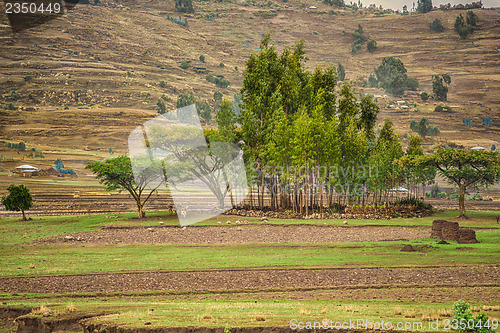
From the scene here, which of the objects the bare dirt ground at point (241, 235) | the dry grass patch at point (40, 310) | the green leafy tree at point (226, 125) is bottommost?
the bare dirt ground at point (241, 235)

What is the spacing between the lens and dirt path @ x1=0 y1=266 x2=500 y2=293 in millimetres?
23141

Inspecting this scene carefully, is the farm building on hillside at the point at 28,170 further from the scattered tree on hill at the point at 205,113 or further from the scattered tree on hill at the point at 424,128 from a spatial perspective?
the scattered tree on hill at the point at 424,128

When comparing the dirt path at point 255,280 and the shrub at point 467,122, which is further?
the shrub at point 467,122

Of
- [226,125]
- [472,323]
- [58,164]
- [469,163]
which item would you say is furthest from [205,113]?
[472,323]

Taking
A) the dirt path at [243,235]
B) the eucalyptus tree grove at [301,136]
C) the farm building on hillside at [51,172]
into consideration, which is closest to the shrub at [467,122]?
the eucalyptus tree grove at [301,136]

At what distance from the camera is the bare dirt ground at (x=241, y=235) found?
127 ft

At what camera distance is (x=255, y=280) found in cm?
2464

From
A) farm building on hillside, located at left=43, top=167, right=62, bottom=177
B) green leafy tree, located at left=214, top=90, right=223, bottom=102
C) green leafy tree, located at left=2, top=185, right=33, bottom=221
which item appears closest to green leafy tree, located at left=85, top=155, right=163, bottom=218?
green leafy tree, located at left=2, top=185, right=33, bottom=221

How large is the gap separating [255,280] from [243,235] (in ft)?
56.6

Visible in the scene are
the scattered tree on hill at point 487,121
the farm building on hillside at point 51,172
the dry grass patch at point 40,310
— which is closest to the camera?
the dry grass patch at point 40,310

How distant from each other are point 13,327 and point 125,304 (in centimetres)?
417

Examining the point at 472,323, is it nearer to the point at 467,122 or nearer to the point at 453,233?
the point at 453,233

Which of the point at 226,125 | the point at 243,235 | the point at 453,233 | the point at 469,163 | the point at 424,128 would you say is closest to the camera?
the point at 453,233

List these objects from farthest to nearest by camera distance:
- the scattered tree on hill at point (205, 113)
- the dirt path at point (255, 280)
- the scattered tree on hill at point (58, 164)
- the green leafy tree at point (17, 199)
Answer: the scattered tree on hill at point (205, 113) < the scattered tree on hill at point (58, 164) < the green leafy tree at point (17, 199) < the dirt path at point (255, 280)
